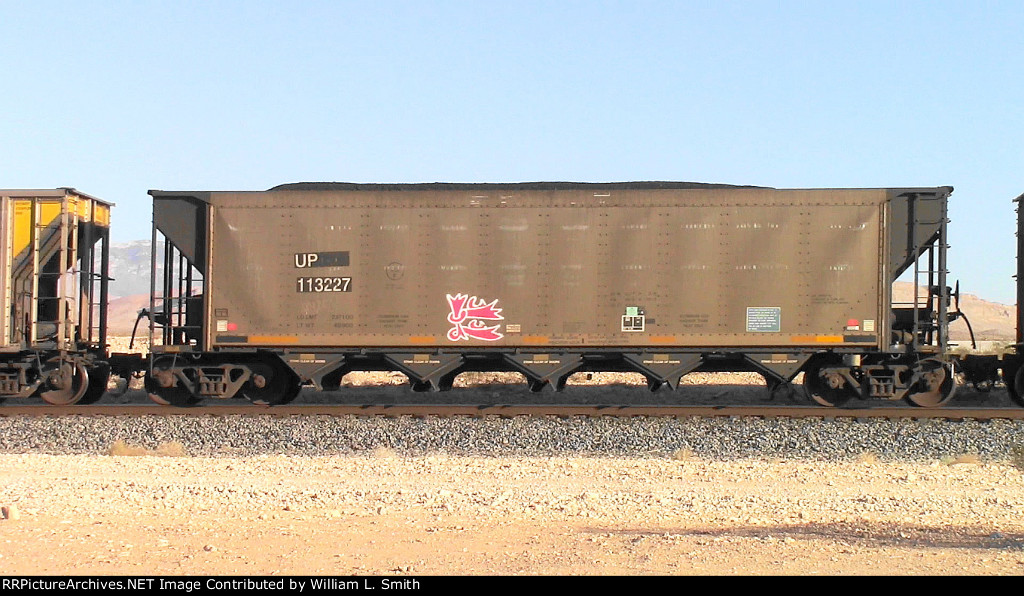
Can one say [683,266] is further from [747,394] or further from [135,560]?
[135,560]

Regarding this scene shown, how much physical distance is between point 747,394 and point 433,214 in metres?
6.81

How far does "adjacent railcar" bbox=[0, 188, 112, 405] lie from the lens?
46.8 ft

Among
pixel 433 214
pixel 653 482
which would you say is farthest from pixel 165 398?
pixel 653 482

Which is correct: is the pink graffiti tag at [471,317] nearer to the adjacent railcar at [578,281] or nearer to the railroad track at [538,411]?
the adjacent railcar at [578,281]

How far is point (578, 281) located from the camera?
1344cm

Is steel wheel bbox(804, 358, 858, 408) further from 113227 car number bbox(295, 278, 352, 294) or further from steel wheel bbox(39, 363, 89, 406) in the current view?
steel wheel bbox(39, 363, 89, 406)

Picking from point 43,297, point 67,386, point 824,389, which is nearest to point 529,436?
point 824,389

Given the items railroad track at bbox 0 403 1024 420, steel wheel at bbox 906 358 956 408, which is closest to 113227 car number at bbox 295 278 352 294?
railroad track at bbox 0 403 1024 420

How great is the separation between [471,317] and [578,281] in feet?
5.38

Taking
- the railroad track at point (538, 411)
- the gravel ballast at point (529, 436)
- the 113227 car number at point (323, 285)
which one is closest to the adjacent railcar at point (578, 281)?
the 113227 car number at point (323, 285)

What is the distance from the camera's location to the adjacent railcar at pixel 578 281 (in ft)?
43.9

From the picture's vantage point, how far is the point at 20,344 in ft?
46.4

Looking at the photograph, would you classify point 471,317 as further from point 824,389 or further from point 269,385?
point 824,389

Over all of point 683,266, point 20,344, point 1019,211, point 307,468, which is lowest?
point 307,468
